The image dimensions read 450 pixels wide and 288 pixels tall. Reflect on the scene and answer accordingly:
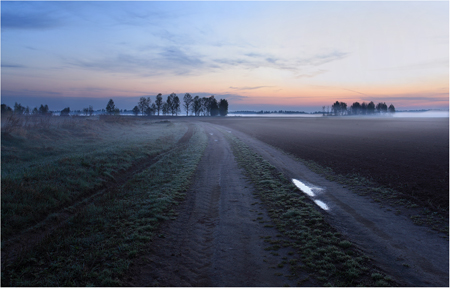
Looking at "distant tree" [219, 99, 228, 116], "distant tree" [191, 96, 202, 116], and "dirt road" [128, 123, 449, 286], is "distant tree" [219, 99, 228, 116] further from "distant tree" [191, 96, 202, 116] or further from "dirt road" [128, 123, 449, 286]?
"dirt road" [128, 123, 449, 286]

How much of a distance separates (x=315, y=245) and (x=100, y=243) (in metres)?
4.92

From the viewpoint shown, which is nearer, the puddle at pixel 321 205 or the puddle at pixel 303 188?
the puddle at pixel 321 205

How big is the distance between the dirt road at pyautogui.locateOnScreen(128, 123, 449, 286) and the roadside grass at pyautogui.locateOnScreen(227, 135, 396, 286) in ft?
0.81

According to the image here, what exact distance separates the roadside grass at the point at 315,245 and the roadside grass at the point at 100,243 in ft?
10.2

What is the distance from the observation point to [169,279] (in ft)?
15.0

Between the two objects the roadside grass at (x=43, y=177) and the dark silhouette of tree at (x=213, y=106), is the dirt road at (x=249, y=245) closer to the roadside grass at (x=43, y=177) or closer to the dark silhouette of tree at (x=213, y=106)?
the roadside grass at (x=43, y=177)

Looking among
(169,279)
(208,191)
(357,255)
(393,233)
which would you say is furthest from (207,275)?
(208,191)

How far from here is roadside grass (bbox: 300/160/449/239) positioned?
7074 millimetres

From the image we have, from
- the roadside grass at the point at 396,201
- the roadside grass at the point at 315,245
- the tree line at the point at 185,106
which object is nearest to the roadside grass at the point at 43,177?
the roadside grass at the point at 315,245

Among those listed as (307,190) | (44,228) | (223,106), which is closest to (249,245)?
(307,190)

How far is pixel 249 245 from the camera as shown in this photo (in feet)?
19.0

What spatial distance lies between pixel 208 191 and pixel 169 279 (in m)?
5.67

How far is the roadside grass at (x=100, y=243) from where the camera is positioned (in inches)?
191

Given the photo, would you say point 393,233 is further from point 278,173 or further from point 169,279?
point 278,173
